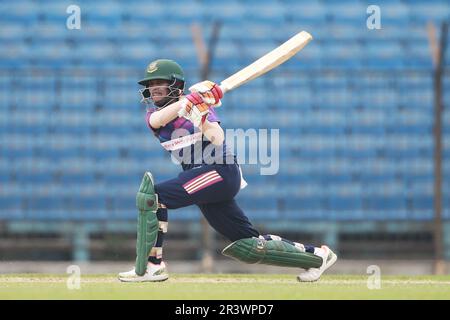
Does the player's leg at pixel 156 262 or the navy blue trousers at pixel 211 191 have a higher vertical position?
the navy blue trousers at pixel 211 191

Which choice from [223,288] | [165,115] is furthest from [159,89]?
[223,288]

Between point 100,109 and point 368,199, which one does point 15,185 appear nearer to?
point 100,109

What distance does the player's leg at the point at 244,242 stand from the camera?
5.44 meters

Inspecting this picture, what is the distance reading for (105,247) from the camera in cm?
828

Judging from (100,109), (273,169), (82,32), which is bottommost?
(273,169)

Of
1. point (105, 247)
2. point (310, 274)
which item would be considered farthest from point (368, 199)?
point (310, 274)

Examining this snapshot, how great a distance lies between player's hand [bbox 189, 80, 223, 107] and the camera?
17.2ft

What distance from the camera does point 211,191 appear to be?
5.30 metres

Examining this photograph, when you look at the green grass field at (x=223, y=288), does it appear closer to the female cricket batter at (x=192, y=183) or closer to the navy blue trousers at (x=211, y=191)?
the female cricket batter at (x=192, y=183)

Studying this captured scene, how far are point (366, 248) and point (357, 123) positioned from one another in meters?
1.77

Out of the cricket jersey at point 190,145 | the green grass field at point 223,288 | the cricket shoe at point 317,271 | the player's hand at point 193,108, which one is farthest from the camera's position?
the cricket shoe at point 317,271

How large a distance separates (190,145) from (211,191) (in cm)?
27

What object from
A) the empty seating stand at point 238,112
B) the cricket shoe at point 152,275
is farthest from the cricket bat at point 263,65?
the empty seating stand at point 238,112
